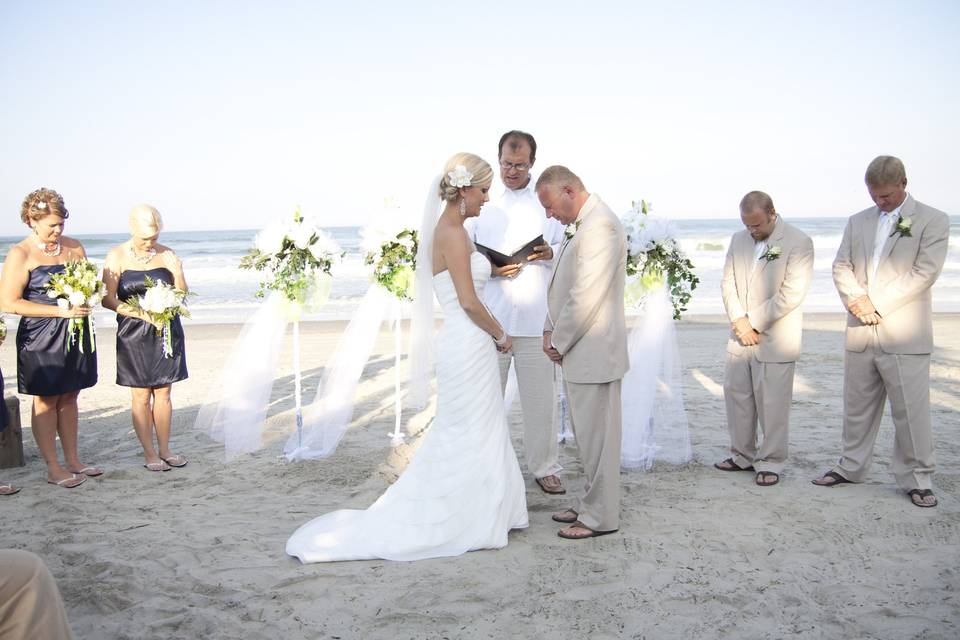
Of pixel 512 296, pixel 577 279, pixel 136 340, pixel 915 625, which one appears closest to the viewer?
pixel 915 625

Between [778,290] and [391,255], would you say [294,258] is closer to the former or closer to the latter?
[391,255]

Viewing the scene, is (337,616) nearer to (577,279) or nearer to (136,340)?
(577,279)

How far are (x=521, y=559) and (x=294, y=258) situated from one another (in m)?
3.52

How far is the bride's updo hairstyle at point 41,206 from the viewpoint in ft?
18.1

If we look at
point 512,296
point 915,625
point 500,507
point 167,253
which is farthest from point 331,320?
point 915,625

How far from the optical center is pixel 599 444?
458 centimetres

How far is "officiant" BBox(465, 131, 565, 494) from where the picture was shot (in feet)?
18.3

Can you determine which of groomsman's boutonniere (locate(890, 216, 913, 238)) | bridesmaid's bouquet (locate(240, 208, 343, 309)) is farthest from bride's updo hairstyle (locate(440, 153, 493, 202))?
groomsman's boutonniere (locate(890, 216, 913, 238))

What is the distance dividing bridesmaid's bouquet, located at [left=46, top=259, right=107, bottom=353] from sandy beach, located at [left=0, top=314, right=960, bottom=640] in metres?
1.27

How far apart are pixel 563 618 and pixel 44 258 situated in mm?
4800

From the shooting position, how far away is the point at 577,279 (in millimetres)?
4434

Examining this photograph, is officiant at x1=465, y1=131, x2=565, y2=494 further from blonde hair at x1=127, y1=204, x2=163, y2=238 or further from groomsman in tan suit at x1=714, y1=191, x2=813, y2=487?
blonde hair at x1=127, y1=204, x2=163, y2=238

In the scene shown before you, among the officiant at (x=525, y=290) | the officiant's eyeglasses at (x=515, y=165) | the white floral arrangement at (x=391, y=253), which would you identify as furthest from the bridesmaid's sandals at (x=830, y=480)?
the white floral arrangement at (x=391, y=253)

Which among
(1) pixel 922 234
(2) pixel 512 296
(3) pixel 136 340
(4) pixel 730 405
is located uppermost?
(1) pixel 922 234
